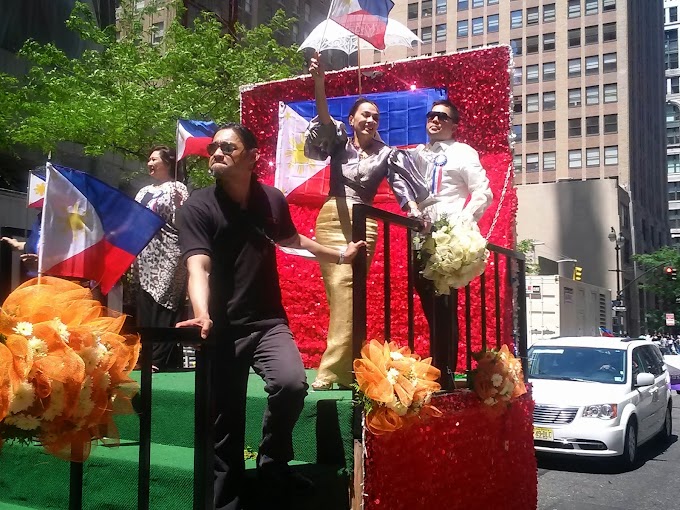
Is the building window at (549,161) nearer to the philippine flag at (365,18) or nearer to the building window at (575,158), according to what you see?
the building window at (575,158)

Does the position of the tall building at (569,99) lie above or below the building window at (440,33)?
below

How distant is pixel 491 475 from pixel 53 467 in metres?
2.45

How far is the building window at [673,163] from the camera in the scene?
110938mm

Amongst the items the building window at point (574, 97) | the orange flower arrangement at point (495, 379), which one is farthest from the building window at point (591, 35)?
the orange flower arrangement at point (495, 379)

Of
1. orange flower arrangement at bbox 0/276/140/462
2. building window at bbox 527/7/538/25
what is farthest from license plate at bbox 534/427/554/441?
building window at bbox 527/7/538/25

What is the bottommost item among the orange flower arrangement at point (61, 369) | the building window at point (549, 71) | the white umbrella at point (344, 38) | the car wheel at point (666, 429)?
the car wheel at point (666, 429)

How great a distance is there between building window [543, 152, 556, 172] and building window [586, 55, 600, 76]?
843 centimetres

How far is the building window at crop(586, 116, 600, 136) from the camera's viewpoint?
229 ft

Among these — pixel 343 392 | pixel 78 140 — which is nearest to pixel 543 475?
pixel 343 392

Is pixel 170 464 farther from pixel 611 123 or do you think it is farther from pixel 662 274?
pixel 611 123

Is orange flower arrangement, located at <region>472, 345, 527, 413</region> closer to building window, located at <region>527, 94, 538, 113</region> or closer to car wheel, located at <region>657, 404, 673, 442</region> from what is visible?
car wheel, located at <region>657, 404, 673, 442</region>

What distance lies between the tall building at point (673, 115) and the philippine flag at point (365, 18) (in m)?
113

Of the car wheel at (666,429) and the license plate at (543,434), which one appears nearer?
the license plate at (543,434)

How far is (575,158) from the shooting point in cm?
7094
